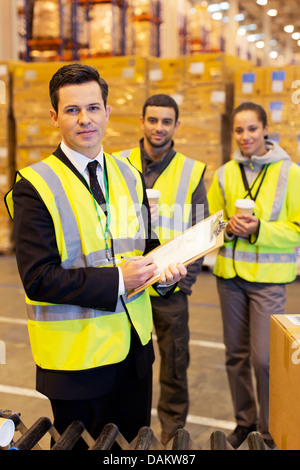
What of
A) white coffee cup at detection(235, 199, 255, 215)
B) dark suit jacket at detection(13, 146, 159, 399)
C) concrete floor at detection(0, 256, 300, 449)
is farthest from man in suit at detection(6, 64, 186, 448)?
white coffee cup at detection(235, 199, 255, 215)

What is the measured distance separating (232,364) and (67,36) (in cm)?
720

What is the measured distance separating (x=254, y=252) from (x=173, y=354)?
2.40 feet

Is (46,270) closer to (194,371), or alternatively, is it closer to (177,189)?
(177,189)

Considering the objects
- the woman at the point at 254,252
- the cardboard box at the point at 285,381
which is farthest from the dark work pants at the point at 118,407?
the woman at the point at 254,252

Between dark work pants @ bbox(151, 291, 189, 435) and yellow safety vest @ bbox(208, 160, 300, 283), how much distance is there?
0.33 meters

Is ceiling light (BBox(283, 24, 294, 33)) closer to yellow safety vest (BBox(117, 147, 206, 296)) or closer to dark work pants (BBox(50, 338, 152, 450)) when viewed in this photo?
yellow safety vest (BBox(117, 147, 206, 296))

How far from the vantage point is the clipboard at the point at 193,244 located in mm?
1508

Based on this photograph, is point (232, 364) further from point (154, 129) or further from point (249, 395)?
point (154, 129)

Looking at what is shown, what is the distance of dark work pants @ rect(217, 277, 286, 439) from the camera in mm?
2762

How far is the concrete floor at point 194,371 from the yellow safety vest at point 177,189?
3.40 feet

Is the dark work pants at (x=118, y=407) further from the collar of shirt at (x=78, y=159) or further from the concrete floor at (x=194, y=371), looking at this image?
the collar of shirt at (x=78, y=159)

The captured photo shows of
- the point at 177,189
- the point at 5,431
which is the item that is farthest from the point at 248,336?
the point at 5,431

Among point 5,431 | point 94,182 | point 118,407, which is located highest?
point 94,182

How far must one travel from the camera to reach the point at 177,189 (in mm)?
2771
